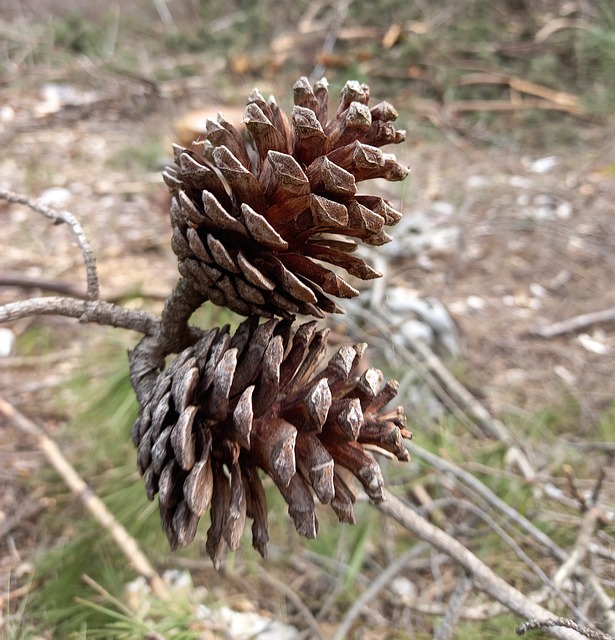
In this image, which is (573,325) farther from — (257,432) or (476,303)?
(257,432)

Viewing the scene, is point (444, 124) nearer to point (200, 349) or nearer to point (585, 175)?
point (585, 175)

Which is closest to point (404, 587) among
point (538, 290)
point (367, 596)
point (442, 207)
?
point (367, 596)

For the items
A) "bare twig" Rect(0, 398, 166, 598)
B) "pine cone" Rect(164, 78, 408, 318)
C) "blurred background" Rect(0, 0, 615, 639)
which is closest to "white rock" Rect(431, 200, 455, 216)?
"blurred background" Rect(0, 0, 615, 639)

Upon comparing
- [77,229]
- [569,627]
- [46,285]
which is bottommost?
[569,627]

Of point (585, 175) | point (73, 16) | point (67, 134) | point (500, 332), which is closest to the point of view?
point (500, 332)

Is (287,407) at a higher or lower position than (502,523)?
higher

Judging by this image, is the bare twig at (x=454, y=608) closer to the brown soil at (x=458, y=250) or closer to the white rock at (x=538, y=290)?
the brown soil at (x=458, y=250)

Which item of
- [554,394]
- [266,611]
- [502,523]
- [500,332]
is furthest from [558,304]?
[266,611]
